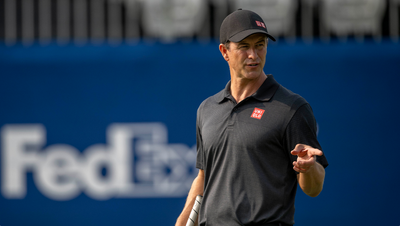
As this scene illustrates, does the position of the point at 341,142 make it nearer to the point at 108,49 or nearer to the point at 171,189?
the point at 171,189

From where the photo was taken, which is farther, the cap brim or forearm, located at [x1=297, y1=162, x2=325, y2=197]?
the cap brim

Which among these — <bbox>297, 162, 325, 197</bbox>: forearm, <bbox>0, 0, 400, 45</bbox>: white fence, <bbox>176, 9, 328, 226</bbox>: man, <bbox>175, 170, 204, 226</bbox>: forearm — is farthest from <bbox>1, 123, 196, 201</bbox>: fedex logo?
<bbox>297, 162, 325, 197</bbox>: forearm

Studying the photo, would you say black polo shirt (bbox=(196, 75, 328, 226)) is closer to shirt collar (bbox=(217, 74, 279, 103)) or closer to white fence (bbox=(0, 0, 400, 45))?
shirt collar (bbox=(217, 74, 279, 103))

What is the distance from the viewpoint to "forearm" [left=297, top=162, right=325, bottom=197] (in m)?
2.14

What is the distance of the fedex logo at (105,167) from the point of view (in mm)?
5191

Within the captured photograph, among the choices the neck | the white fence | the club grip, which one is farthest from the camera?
the white fence

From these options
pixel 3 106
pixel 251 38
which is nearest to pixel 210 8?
pixel 3 106

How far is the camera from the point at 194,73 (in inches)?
211

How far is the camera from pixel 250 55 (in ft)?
7.75

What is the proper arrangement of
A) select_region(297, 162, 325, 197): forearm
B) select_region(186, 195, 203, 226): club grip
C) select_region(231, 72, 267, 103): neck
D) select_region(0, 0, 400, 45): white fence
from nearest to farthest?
select_region(297, 162, 325, 197): forearm < select_region(231, 72, 267, 103): neck < select_region(186, 195, 203, 226): club grip < select_region(0, 0, 400, 45): white fence

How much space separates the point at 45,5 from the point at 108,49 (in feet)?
2.87

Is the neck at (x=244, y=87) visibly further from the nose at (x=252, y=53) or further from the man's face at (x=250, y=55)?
the nose at (x=252, y=53)

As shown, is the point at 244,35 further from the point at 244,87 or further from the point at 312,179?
the point at 312,179

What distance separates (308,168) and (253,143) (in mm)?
336
